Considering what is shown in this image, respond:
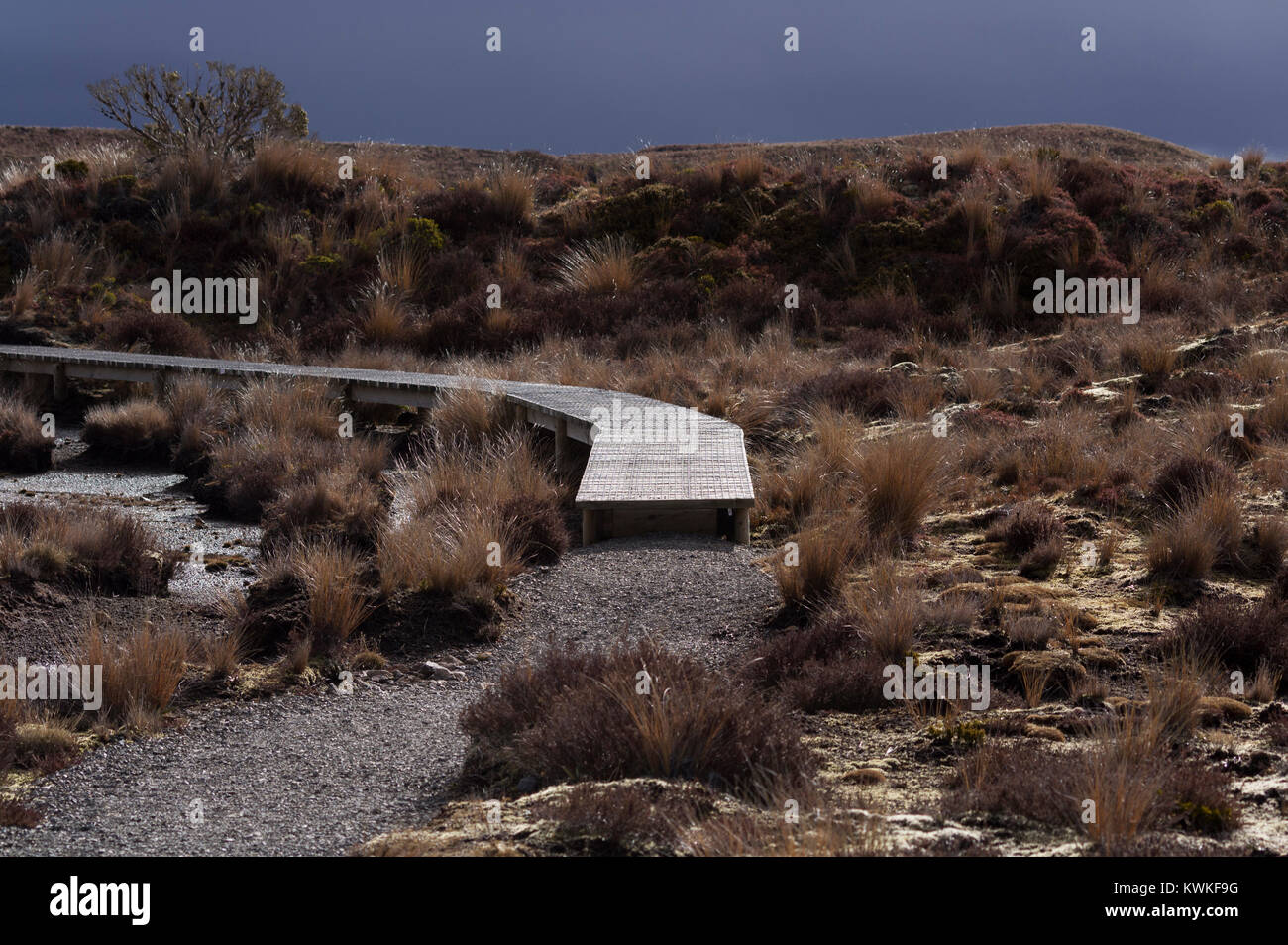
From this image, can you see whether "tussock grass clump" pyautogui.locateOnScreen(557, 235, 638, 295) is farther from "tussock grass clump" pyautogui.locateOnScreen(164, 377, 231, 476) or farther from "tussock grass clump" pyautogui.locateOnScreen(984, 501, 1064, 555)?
"tussock grass clump" pyautogui.locateOnScreen(984, 501, 1064, 555)

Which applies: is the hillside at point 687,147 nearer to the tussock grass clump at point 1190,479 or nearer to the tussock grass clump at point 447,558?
the tussock grass clump at point 1190,479

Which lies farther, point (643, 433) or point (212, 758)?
point (643, 433)

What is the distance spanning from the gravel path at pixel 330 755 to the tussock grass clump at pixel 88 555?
2.38 m

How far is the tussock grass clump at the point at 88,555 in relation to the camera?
23.1 ft

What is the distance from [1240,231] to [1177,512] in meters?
Answer: 13.6

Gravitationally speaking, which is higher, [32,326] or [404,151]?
[404,151]

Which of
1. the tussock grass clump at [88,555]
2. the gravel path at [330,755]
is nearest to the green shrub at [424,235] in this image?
the tussock grass clump at [88,555]

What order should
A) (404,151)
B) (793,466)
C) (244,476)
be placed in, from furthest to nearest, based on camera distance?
(404,151) < (244,476) < (793,466)

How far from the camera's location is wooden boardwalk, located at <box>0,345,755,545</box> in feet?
25.2

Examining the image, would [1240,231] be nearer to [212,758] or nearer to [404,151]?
[212,758]

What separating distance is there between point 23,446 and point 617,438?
7147mm

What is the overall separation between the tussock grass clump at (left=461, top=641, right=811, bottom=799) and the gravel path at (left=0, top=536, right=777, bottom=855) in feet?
0.85

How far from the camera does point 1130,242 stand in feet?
60.1
